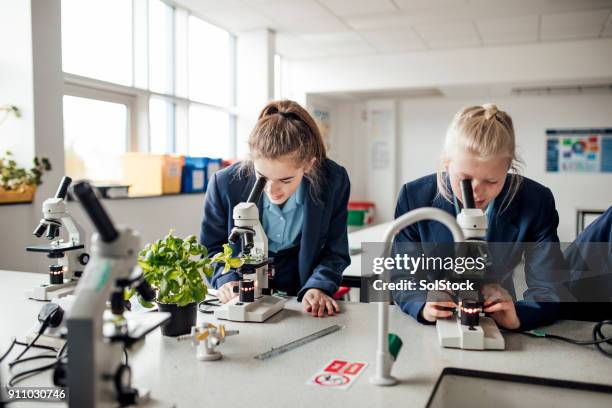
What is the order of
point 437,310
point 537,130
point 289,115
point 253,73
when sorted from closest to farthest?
point 437,310, point 289,115, point 253,73, point 537,130

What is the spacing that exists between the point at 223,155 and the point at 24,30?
9.77ft

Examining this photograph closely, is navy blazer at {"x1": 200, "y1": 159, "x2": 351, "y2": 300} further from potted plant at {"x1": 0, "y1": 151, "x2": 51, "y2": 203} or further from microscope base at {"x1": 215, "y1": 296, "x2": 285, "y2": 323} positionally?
potted plant at {"x1": 0, "y1": 151, "x2": 51, "y2": 203}

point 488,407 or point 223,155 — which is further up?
point 223,155

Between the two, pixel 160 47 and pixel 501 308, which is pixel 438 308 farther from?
pixel 160 47

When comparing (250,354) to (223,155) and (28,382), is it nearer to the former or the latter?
(28,382)

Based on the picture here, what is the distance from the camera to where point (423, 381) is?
3.51ft

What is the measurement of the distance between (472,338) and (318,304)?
1.60 feet

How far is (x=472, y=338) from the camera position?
4.08ft

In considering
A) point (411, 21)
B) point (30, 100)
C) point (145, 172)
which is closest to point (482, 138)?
point (30, 100)

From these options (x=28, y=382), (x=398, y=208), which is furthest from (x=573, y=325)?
(x=28, y=382)

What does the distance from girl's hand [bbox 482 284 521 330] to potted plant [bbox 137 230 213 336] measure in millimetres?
727

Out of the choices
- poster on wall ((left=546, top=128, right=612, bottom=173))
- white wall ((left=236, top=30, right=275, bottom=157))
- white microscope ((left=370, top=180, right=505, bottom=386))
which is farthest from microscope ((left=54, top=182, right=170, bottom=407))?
poster on wall ((left=546, top=128, right=612, bottom=173))

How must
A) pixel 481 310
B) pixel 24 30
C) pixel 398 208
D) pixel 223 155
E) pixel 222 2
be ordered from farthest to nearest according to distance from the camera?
pixel 223 155 < pixel 222 2 < pixel 24 30 < pixel 398 208 < pixel 481 310

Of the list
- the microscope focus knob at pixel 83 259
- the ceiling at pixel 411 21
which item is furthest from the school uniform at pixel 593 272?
the ceiling at pixel 411 21
